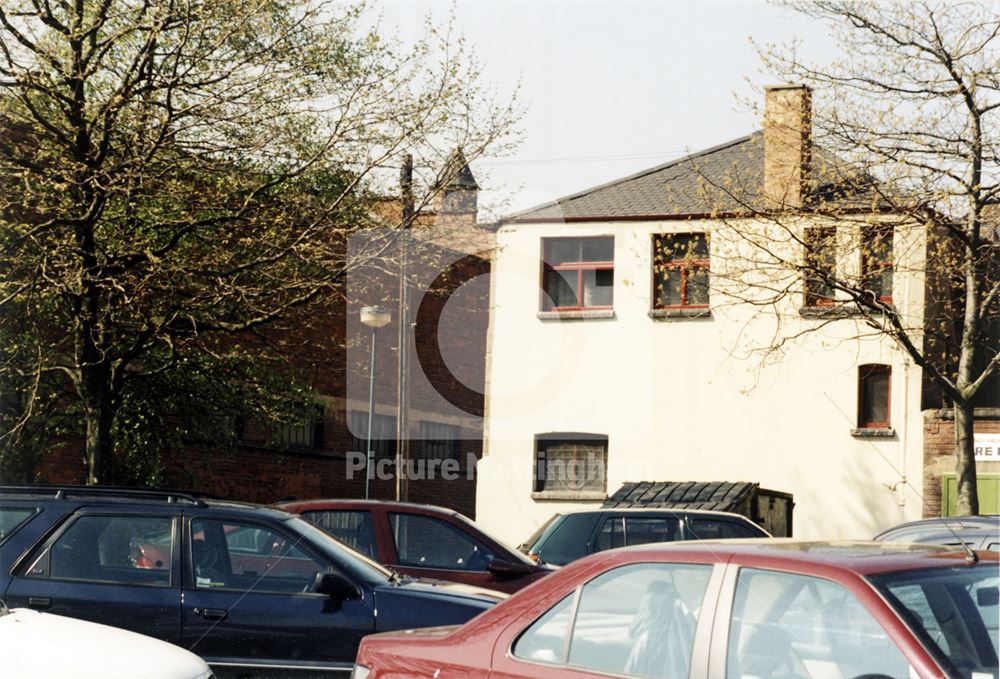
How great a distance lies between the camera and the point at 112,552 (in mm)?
9164

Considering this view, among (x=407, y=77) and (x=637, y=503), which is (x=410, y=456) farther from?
(x=407, y=77)

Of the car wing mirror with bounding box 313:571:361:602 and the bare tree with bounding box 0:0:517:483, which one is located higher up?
the bare tree with bounding box 0:0:517:483

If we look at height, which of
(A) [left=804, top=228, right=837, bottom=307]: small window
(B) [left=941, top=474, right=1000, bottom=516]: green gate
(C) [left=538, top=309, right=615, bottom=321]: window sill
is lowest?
(B) [left=941, top=474, right=1000, bottom=516]: green gate

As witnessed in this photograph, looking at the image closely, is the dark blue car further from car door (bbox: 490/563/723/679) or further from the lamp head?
the lamp head

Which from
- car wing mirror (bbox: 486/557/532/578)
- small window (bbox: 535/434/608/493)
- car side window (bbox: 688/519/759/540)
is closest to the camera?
car wing mirror (bbox: 486/557/532/578)

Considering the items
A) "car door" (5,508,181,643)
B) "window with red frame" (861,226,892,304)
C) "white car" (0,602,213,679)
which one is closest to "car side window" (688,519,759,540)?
"car door" (5,508,181,643)

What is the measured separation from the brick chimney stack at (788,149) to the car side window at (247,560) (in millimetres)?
14785

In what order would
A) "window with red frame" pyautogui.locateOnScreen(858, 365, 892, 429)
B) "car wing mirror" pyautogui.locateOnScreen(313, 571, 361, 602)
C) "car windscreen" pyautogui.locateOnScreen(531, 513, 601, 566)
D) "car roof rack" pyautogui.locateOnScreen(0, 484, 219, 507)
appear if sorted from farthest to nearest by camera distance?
"window with red frame" pyautogui.locateOnScreen(858, 365, 892, 429) → "car windscreen" pyautogui.locateOnScreen(531, 513, 601, 566) → "car roof rack" pyautogui.locateOnScreen(0, 484, 219, 507) → "car wing mirror" pyautogui.locateOnScreen(313, 571, 361, 602)

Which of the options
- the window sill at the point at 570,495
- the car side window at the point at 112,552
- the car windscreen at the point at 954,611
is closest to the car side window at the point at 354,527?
the car side window at the point at 112,552

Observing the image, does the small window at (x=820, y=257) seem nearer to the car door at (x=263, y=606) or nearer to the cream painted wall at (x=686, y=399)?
the cream painted wall at (x=686, y=399)

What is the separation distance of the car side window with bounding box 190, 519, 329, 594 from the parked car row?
0.01 meters

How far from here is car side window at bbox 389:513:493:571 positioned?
1178 cm

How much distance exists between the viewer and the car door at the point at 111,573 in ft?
29.0

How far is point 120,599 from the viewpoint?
29.2 ft
